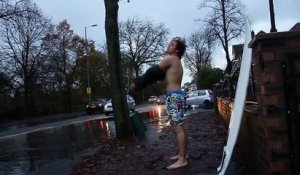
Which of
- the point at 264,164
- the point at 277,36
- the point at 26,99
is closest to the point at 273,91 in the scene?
the point at 277,36

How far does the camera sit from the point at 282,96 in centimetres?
508

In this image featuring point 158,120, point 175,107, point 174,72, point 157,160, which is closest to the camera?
point 174,72

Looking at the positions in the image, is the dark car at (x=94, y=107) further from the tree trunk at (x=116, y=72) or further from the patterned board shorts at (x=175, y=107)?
the patterned board shorts at (x=175, y=107)

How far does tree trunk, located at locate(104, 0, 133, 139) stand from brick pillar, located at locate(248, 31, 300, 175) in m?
9.77

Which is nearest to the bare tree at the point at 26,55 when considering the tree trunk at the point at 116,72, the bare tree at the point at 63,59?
the bare tree at the point at 63,59

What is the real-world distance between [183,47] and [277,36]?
2444mm

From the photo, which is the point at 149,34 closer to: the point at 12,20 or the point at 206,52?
the point at 206,52

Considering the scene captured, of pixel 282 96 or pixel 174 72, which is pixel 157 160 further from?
pixel 282 96

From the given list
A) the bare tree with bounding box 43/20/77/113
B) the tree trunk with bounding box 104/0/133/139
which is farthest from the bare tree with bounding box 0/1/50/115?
the tree trunk with bounding box 104/0/133/139

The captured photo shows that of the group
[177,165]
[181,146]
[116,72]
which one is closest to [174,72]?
[181,146]

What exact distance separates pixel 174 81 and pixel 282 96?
7.88 feet

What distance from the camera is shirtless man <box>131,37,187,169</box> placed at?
718cm

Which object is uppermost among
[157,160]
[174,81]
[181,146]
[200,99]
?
[174,81]

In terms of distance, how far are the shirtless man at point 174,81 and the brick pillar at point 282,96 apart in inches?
88.6
